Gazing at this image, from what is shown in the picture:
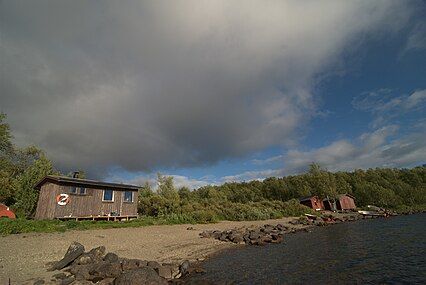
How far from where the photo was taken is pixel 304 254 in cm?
1861

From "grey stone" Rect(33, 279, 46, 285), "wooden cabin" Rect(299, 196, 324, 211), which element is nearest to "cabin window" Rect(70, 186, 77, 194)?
"grey stone" Rect(33, 279, 46, 285)

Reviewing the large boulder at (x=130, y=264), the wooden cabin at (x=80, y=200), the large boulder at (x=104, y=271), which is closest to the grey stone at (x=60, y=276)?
the large boulder at (x=104, y=271)

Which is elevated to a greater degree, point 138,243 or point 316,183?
point 316,183

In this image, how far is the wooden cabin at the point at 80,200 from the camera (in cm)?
3011

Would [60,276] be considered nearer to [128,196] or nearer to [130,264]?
[130,264]

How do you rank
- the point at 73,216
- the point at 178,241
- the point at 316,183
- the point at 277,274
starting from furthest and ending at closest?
the point at 316,183, the point at 73,216, the point at 178,241, the point at 277,274

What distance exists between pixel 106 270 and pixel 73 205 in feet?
72.4

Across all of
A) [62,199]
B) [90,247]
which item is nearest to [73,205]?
[62,199]

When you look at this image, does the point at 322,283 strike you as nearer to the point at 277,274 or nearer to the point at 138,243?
the point at 277,274

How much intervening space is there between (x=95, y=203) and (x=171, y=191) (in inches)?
1209

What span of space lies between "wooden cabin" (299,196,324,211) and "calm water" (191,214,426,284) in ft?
166

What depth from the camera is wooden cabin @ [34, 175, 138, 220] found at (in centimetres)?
3011

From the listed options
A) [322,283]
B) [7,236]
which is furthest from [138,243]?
[322,283]

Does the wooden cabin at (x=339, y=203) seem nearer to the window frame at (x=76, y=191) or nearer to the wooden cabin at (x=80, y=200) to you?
the wooden cabin at (x=80, y=200)
